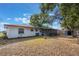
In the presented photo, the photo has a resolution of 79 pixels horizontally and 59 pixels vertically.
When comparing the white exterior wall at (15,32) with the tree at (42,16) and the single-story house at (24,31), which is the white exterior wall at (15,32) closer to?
the single-story house at (24,31)

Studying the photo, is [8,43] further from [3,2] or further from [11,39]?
[3,2]

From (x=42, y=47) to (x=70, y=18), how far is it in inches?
30.4

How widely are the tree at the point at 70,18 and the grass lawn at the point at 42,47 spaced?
25 cm

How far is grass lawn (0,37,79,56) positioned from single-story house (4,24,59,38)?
0.34 feet

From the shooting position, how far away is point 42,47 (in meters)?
5.25

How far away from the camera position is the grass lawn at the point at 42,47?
515 centimetres

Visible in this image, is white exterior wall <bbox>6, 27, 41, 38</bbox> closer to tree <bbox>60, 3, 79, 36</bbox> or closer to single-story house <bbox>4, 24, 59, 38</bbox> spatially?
single-story house <bbox>4, 24, 59, 38</bbox>

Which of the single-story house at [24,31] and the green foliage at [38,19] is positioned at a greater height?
the green foliage at [38,19]

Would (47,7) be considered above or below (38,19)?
above

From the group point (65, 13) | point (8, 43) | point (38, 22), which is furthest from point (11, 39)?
point (65, 13)

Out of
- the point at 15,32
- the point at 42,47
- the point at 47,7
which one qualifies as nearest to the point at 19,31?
the point at 15,32

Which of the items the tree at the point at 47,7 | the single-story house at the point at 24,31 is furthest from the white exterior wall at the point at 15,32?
the tree at the point at 47,7

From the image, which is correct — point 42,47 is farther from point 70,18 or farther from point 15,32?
point 70,18

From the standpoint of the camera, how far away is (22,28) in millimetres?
5340
